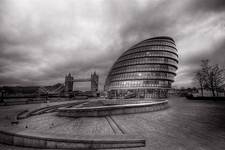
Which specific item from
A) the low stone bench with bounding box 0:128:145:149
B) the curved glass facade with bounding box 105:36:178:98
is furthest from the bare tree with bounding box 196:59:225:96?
the low stone bench with bounding box 0:128:145:149

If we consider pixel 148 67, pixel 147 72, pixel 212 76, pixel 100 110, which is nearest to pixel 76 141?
pixel 100 110

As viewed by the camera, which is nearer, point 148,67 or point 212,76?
point 212,76

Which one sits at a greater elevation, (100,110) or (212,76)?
(212,76)

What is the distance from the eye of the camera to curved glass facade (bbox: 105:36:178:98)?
54906 millimetres

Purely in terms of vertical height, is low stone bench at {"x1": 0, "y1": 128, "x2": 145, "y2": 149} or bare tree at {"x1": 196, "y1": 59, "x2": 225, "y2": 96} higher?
bare tree at {"x1": 196, "y1": 59, "x2": 225, "y2": 96}

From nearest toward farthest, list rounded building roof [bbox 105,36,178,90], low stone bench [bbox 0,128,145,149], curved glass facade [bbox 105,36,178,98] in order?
low stone bench [bbox 0,128,145,149] → curved glass facade [bbox 105,36,178,98] → rounded building roof [bbox 105,36,178,90]

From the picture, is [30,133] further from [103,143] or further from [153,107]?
[153,107]

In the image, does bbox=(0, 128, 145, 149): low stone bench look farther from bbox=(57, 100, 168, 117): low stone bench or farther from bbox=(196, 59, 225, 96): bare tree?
bbox=(196, 59, 225, 96): bare tree

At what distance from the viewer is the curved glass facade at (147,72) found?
5491cm

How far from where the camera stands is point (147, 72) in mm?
55781

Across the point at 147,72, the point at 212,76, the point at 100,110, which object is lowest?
the point at 100,110

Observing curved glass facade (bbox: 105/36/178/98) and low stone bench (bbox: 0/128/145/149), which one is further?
curved glass facade (bbox: 105/36/178/98)

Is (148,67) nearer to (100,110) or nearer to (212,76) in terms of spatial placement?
(212,76)

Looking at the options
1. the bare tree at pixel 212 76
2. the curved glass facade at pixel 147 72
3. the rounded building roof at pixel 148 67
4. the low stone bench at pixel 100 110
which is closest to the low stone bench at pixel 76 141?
the low stone bench at pixel 100 110
